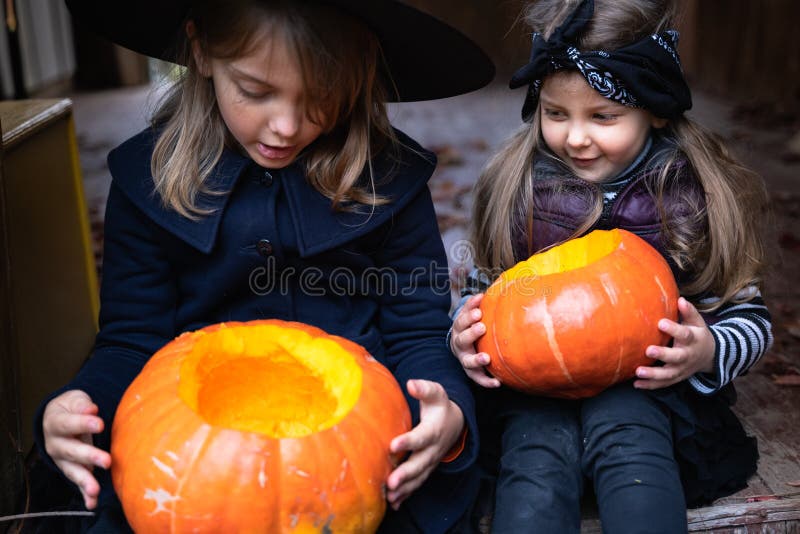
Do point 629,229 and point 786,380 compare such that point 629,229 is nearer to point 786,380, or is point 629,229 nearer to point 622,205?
point 622,205

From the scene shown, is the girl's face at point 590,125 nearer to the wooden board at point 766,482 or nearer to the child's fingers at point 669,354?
the child's fingers at point 669,354

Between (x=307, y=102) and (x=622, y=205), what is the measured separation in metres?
0.78

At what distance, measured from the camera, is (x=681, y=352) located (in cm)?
171

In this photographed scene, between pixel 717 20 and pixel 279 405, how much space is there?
7190 millimetres

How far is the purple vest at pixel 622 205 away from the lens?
194 cm

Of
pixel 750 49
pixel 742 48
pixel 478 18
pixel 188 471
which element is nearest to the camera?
pixel 188 471

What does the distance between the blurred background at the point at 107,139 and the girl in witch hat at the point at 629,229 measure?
0.70 ft

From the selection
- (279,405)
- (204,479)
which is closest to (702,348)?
(279,405)

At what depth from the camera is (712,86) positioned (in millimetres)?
7812

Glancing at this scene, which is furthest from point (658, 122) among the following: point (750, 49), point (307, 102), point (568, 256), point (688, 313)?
point (750, 49)

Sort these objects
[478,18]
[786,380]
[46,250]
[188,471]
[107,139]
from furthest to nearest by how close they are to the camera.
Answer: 1. [478,18]
2. [107,139]
3. [786,380]
4. [46,250]
5. [188,471]

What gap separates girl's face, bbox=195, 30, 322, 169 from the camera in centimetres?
163

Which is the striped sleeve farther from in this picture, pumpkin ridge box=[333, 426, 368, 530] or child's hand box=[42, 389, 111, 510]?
child's hand box=[42, 389, 111, 510]

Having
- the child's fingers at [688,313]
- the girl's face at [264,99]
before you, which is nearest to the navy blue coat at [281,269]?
the girl's face at [264,99]
